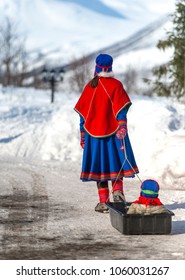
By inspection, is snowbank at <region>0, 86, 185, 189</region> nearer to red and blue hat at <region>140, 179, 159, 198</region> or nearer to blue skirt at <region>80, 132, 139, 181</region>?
blue skirt at <region>80, 132, 139, 181</region>

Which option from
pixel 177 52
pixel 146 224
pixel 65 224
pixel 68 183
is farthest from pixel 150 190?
pixel 177 52

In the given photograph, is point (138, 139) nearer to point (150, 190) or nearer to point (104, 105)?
point (104, 105)

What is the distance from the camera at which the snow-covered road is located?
655cm

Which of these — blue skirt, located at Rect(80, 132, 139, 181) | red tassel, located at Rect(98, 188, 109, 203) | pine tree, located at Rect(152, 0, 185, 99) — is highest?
pine tree, located at Rect(152, 0, 185, 99)

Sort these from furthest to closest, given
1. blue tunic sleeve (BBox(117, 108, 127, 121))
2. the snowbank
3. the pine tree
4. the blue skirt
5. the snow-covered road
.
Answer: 1. the pine tree
2. the snowbank
3. the blue skirt
4. blue tunic sleeve (BBox(117, 108, 127, 121))
5. the snow-covered road

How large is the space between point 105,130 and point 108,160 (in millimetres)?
355

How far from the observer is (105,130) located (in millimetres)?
8766

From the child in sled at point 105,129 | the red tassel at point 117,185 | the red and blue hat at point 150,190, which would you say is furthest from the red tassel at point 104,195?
the red and blue hat at point 150,190

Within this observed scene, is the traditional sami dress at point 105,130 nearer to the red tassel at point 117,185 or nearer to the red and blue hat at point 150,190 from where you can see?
the red tassel at point 117,185

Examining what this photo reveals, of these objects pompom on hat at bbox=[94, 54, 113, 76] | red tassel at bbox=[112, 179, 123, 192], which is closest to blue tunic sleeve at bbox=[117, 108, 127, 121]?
pompom on hat at bbox=[94, 54, 113, 76]

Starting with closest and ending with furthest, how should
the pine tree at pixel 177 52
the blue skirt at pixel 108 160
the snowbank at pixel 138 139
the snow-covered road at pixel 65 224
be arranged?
1. the snow-covered road at pixel 65 224
2. the blue skirt at pixel 108 160
3. the snowbank at pixel 138 139
4. the pine tree at pixel 177 52

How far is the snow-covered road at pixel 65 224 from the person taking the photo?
655 centimetres

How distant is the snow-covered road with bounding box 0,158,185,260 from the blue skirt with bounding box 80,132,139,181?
0.44 metres
